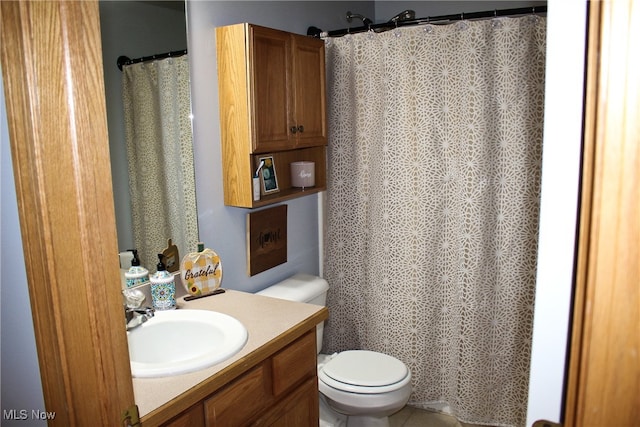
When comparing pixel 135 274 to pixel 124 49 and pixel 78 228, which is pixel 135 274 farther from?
pixel 78 228

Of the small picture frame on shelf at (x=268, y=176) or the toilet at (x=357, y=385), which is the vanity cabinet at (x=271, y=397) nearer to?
the toilet at (x=357, y=385)

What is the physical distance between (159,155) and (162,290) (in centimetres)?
49

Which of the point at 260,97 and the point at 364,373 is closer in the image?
the point at 260,97

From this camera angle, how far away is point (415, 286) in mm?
2633

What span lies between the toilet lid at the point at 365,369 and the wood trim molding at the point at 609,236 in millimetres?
1571

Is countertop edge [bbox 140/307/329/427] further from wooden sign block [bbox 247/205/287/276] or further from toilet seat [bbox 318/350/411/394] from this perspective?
wooden sign block [bbox 247/205/287/276]

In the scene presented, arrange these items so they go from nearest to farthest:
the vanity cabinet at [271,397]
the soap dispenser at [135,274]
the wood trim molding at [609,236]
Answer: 1. the wood trim molding at [609,236]
2. the vanity cabinet at [271,397]
3. the soap dispenser at [135,274]

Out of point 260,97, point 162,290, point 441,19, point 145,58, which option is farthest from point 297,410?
point 441,19

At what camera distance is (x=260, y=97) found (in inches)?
83.5

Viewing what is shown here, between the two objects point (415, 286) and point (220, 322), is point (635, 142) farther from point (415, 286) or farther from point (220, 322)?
point (415, 286)

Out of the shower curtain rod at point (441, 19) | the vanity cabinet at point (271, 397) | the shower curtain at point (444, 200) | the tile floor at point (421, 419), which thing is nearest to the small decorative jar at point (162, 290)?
the vanity cabinet at point (271, 397)

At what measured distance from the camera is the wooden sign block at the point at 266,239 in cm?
238

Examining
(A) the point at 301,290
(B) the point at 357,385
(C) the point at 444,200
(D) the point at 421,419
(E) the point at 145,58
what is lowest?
(D) the point at 421,419

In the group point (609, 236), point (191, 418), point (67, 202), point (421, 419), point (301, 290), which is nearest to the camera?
point (609, 236)
